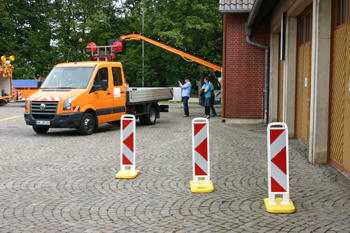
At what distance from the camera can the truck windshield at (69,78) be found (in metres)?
12.8

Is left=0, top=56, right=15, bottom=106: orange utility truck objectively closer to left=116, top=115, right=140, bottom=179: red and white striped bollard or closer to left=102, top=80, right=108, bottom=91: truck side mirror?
left=102, top=80, right=108, bottom=91: truck side mirror

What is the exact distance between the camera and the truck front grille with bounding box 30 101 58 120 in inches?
473

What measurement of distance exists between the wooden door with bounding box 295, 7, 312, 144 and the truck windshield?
6356mm

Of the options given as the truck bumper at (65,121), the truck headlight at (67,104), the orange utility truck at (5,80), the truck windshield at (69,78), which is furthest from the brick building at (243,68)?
the orange utility truck at (5,80)

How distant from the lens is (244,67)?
52.5 ft

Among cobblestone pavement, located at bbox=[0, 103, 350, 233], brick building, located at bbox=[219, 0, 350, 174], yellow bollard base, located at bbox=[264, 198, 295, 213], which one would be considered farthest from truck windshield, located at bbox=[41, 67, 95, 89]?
yellow bollard base, located at bbox=[264, 198, 295, 213]

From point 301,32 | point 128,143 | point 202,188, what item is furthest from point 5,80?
point 202,188

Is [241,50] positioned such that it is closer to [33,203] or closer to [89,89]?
[89,89]

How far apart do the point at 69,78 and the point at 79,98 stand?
1.17 meters

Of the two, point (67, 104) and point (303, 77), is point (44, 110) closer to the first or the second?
point (67, 104)

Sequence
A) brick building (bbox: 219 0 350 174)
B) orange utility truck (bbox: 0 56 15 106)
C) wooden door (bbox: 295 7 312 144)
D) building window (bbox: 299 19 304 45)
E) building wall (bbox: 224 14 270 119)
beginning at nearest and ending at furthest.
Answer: brick building (bbox: 219 0 350 174), wooden door (bbox: 295 7 312 144), building window (bbox: 299 19 304 45), building wall (bbox: 224 14 270 119), orange utility truck (bbox: 0 56 15 106)

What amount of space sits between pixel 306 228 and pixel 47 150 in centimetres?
699

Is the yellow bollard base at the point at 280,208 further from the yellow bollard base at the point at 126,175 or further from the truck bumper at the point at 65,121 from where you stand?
the truck bumper at the point at 65,121

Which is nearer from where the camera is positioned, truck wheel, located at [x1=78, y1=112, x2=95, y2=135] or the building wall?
truck wheel, located at [x1=78, y1=112, x2=95, y2=135]
